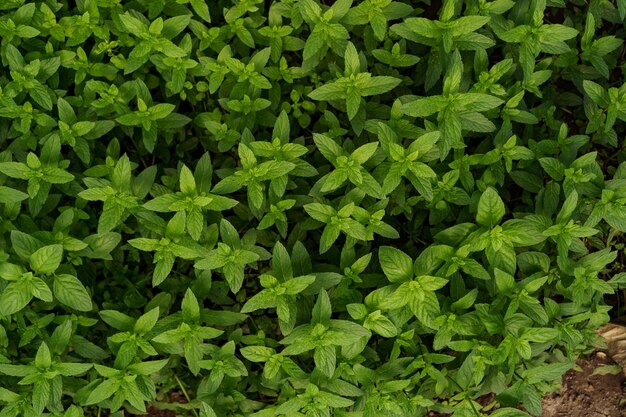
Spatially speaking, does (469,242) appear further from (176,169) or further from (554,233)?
(176,169)

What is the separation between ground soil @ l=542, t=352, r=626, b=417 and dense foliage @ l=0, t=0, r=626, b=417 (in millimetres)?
418

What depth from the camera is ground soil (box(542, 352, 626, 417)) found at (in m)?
4.03

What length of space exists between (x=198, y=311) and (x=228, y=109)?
106 cm

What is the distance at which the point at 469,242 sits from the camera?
3236 mm

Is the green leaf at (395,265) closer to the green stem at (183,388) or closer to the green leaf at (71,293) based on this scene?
the green stem at (183,388)

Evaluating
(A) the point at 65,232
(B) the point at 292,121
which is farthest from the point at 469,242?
(A) the point at 65,232

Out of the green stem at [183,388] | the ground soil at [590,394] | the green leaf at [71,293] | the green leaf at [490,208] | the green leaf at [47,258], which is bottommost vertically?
the ground soil at [590,394]

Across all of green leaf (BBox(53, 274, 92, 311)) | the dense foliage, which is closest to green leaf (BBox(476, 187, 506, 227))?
the dense foliage

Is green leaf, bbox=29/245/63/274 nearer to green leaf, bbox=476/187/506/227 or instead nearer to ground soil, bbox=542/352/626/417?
green leaf, bbox=476/187/506/227

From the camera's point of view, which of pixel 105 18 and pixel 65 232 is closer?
pixel 65 232

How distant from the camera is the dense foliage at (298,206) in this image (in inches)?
125

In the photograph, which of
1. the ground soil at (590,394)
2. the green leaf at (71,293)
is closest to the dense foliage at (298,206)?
the green leaf at (71,293)

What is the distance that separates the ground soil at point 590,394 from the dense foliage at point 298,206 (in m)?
0.42

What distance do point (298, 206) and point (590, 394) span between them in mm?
2049
